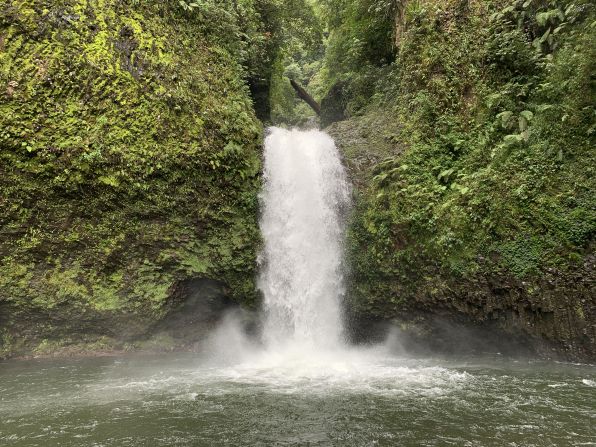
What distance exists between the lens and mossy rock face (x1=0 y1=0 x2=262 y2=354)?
30.0ft

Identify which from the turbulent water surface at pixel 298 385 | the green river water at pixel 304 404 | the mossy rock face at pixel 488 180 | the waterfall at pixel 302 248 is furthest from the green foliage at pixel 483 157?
the green river water at pixel 304 404

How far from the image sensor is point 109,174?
9.48m

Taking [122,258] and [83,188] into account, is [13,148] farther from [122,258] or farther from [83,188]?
[122,258]

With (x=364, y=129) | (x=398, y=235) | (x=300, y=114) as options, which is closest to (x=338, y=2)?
(x=364, y=129)

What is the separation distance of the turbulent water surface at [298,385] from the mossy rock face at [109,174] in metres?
1.10

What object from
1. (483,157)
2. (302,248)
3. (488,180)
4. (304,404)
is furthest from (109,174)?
(483,157)

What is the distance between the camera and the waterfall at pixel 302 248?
1069cm

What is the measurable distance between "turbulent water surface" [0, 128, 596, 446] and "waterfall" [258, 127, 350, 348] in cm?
3

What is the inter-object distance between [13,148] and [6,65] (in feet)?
6.29

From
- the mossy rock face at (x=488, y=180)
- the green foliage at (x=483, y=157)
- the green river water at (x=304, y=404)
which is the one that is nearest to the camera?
the green river water at (x=304, y=404)

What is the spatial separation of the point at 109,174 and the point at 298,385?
6.31 m

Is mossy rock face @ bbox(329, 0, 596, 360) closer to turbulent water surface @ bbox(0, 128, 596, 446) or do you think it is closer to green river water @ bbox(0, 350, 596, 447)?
turbulent water surface @ bbox(0, 128, 596, 446)

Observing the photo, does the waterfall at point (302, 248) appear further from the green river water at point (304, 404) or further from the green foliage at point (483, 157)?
the green river water at point (304, 404)

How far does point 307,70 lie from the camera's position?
3741 centimetres
